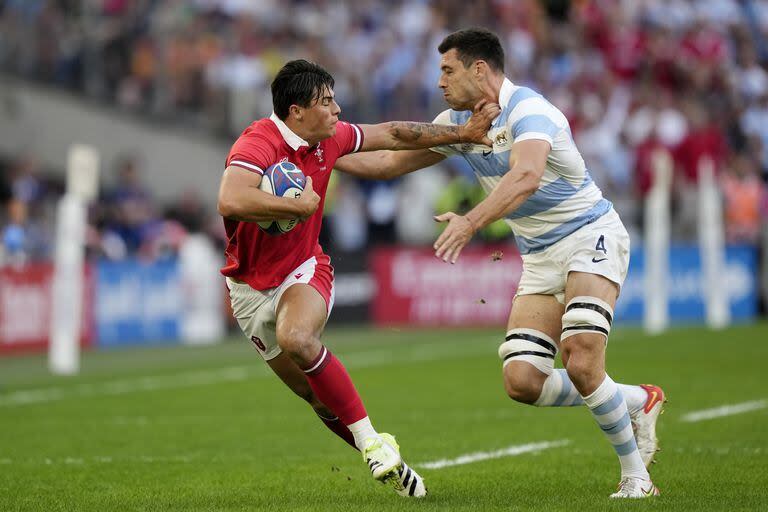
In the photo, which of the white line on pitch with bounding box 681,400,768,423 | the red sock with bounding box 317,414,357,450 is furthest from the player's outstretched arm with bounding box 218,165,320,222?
the white line on pitch with bounding box 681,400,768,423

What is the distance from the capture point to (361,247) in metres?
23.8

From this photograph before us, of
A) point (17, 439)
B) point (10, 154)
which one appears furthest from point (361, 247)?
point (17, 439)

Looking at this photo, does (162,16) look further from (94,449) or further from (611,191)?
(94,449)

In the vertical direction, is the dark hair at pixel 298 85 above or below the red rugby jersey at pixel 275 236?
above

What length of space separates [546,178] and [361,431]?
178cm

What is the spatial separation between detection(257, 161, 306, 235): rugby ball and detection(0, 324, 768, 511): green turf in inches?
60.9

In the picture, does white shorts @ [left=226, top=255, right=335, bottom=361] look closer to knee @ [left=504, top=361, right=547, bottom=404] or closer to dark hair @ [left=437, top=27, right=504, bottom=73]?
knee @ [left=504, top=361, right=547, bottom=404]

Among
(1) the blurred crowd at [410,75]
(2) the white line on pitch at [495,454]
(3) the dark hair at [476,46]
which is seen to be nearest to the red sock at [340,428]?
(2) the white line on pitch at [495,454]

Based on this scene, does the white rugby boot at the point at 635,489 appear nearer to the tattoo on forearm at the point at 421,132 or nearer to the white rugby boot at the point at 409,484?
the white rugby boot at the point at 409,484

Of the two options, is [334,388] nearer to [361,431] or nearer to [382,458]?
[361,431]

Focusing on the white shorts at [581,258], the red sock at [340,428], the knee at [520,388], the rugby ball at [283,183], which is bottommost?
the red sock at [340,428]

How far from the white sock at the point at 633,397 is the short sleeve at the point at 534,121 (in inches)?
61.8

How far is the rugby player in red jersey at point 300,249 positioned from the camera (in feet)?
24.7

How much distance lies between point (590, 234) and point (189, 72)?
1657 cm
